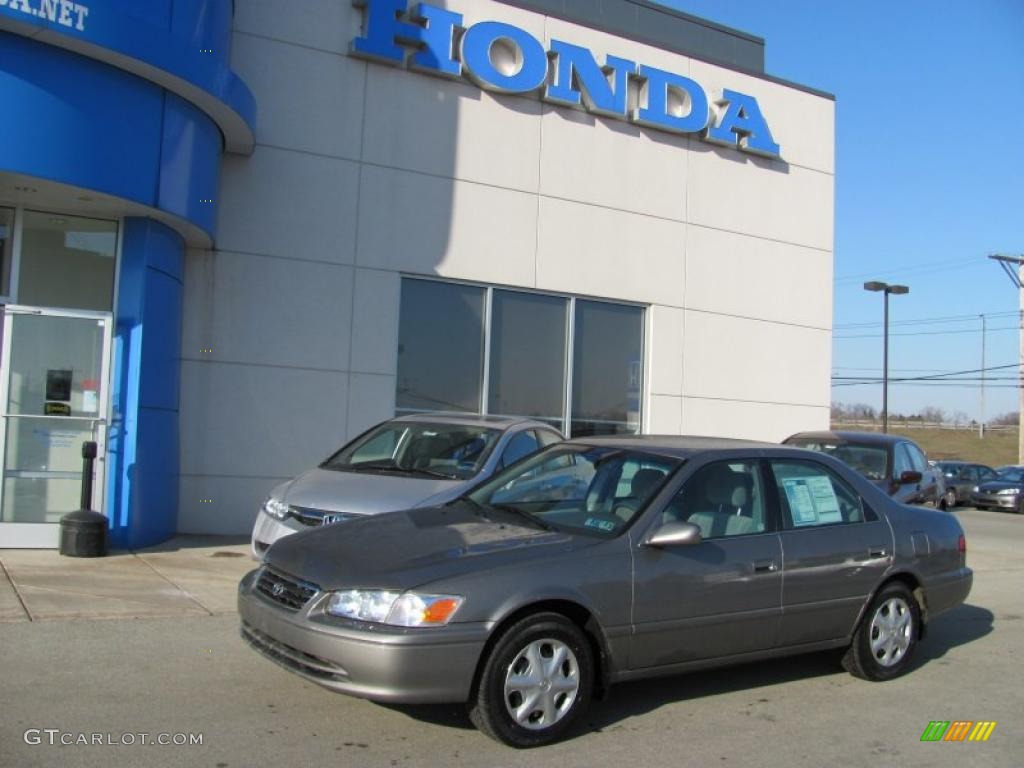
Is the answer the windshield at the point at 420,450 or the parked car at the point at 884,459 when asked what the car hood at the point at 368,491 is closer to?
the windshield at the point at 420,450

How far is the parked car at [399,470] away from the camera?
7.48 meters

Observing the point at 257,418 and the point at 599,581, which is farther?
the point at 257,418

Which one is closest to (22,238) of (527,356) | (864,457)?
(527,356)

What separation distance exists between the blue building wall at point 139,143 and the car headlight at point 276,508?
104 inches

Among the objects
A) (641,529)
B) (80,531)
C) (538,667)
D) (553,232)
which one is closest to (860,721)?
(641,529)

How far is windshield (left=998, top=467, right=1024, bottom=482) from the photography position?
2654 cm

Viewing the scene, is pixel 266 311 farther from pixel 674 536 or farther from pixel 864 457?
pixel 674 536

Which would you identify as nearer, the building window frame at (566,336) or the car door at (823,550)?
the car door at (823,550)

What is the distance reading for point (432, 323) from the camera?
42.7ft

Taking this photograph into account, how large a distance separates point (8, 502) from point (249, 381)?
10.0ft

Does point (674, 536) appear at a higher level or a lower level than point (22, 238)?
lower

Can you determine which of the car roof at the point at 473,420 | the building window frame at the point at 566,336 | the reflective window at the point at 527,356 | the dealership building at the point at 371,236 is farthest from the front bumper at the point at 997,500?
the car roof at the point at 473,420

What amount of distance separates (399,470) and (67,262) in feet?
14.7

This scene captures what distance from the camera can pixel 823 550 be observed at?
233 inches
